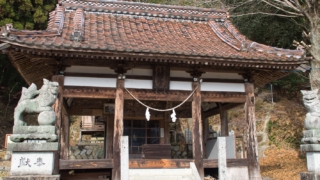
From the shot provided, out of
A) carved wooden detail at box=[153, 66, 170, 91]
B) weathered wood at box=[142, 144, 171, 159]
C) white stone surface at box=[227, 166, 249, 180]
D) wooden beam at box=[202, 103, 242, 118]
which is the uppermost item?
carved wooden detail at box=[153, 66, 170, 91]

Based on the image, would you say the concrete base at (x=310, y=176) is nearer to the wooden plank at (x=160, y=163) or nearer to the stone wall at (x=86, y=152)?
the wooden plank at (x=160, y=163)

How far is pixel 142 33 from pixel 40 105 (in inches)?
190

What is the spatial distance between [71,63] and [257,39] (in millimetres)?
14526

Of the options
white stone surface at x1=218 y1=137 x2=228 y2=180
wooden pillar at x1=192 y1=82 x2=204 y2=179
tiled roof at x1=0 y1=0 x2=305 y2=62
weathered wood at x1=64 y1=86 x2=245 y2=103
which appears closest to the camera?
white stone surface at x1=218 y1=137 x2=228 y2=180

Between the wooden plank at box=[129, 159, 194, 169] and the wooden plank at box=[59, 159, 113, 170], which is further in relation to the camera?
the wooden plank at box=[129, 159, 194, 169]

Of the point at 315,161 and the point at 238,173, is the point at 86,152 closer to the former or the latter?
the point at 238,173

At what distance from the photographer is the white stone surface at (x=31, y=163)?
6055mm

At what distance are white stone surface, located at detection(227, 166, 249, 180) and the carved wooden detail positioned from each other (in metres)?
3.12

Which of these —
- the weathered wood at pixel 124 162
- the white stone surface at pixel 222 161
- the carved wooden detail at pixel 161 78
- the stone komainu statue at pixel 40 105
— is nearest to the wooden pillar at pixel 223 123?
the carved wooden detail at pixel 161 78

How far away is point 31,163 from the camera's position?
20.0 feet

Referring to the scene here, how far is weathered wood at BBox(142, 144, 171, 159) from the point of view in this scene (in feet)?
29.5

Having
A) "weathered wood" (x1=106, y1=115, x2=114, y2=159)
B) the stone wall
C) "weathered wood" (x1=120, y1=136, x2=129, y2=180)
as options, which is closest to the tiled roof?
"weathered wood" (x1=120, y1=136, x2=129, y2=180)

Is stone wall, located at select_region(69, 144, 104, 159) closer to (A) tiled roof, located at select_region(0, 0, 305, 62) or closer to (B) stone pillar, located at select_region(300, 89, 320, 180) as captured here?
(A) tiled roof, located at select_region(0, 0, 305, 62)

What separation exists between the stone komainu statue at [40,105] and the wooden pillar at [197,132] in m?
4.22
